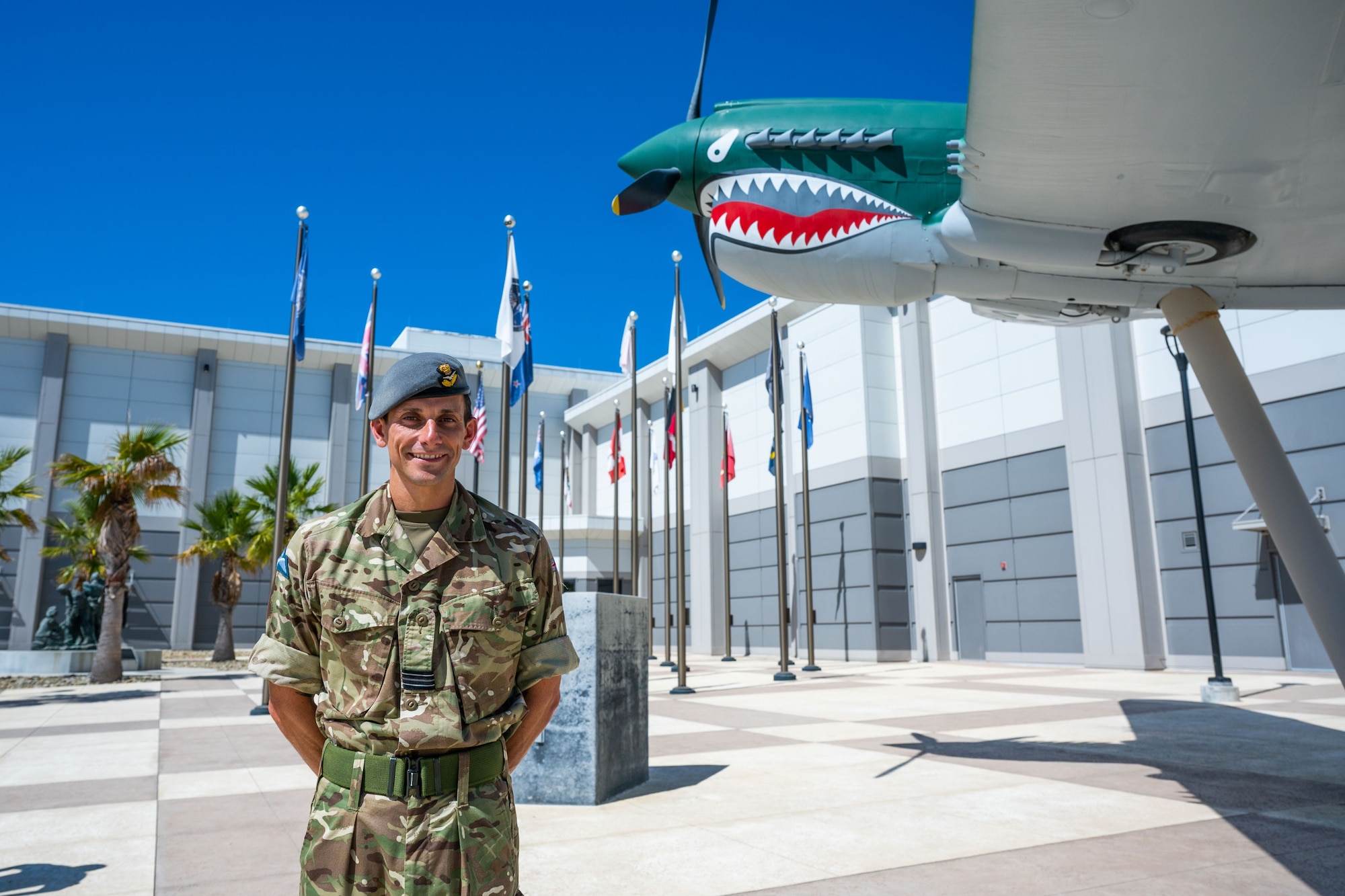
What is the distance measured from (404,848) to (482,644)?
52 cm

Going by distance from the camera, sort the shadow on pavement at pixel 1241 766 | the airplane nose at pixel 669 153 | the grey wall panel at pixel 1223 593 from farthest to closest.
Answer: the grey wall panel at pixel 1223 593, the airplane nose at pixel 669 153, the shadow on pavement at pixel 1241 766

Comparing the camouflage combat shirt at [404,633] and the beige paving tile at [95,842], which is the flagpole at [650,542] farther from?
the camouflage combat shirt at [404,633]

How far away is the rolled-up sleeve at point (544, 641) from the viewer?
2492 millimetres

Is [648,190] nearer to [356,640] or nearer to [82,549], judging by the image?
[356,640]

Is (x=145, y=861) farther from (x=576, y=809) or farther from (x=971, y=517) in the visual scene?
(x=971, y=517)

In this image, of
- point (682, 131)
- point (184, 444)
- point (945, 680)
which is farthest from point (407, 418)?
point (184, 444)

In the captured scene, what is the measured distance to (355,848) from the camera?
2.23 m

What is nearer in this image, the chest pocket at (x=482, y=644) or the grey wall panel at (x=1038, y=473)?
the chest pocket at (x=482, y=644)

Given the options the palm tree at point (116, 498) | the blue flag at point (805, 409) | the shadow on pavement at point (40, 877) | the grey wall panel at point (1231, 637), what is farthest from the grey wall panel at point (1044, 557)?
the shadow on pavement at point (40, 877)

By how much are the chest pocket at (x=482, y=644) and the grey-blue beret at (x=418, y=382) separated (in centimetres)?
55

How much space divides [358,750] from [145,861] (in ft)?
15.2

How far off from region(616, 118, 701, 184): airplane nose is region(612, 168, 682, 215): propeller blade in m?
0.08

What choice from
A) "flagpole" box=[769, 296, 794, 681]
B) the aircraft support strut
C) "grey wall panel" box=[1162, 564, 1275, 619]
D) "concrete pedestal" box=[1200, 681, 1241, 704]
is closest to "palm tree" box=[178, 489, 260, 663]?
"flagpole" box=[769, 296, 794, 681]

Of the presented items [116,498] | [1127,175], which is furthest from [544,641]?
[116,498]
